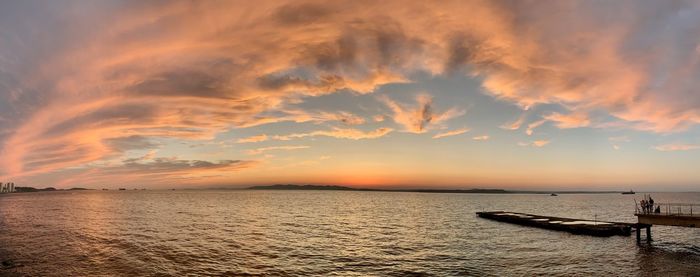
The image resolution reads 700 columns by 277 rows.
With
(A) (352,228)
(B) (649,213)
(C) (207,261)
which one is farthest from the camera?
(A) (352,228)

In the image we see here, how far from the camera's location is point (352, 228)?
2867 inches

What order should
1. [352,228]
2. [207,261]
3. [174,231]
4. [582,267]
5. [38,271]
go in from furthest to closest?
1. [352,228]
2. [174,231]
3. [207,261]
4. [582,267]
5. [38,271]

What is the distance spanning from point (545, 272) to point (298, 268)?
21.8 meters

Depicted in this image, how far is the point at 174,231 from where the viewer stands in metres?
65.5

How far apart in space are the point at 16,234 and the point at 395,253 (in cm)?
5542

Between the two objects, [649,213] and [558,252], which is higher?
[649,213]

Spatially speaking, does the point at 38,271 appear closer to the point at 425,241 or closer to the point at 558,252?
the point at 425,241

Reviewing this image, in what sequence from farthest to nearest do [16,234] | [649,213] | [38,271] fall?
[16,234]
[649,213]
[38,271]

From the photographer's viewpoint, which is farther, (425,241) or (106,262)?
(425,241)

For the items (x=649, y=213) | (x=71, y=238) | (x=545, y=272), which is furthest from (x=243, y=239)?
(x=649, y=213)

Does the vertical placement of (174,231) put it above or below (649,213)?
below

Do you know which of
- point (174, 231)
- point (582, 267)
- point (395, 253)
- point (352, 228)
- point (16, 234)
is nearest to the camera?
point (582, 267)

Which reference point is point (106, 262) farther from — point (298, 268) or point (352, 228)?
point (352, 228)

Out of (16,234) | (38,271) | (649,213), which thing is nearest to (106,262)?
(38,271)
